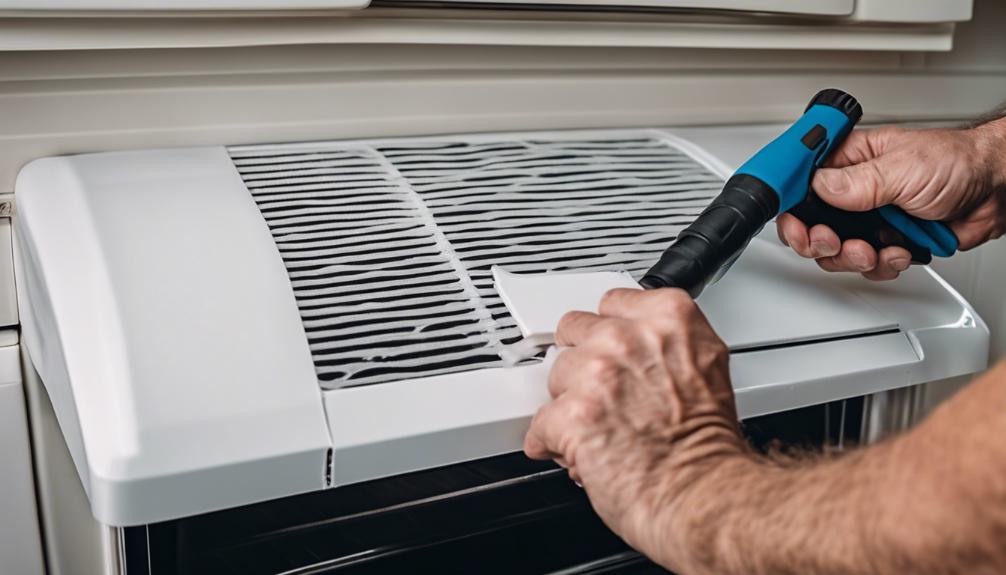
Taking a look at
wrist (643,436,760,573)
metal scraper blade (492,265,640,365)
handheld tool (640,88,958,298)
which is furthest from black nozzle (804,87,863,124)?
wrist (643,436,760,573)

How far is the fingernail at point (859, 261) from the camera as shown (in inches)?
31.0

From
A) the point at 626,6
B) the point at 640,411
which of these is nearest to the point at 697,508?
the point at 640,411

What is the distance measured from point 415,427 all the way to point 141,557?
212mm

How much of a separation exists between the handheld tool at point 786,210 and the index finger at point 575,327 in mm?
89

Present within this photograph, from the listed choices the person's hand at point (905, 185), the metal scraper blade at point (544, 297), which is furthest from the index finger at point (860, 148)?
the metal scraper blade at point (544, 297)

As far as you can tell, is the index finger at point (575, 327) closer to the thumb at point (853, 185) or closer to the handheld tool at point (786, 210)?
the handheld tool at point (786, 210)

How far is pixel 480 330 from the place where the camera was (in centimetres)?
63

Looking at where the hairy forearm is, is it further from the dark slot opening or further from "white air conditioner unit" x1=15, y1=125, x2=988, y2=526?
the dark slot opening

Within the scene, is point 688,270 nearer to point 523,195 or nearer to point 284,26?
point 523,195

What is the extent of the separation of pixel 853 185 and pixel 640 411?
32cm

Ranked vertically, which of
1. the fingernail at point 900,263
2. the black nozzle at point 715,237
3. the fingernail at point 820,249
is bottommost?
the fingernail at point 900,263

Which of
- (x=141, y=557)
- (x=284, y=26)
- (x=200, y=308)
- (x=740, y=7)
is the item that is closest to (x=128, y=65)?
(x=284, y=26)

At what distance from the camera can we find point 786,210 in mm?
745

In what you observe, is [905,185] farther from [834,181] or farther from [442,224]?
[442,224]
